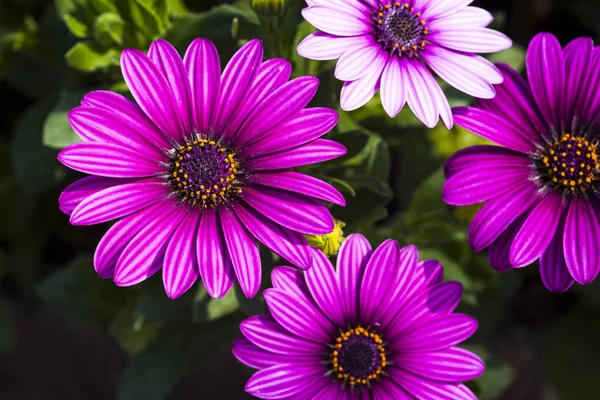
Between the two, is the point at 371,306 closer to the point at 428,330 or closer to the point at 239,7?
the point at 428,330

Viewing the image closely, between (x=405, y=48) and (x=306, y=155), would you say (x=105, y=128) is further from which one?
(x=405, y=48)

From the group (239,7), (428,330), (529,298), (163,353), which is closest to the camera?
(428,330)

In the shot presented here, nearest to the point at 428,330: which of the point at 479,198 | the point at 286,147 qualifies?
the point at 479,198

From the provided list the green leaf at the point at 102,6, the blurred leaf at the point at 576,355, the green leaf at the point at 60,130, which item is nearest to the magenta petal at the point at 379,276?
the green leaf at the point at 60,130

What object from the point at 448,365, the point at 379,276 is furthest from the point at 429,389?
the point at 379,276

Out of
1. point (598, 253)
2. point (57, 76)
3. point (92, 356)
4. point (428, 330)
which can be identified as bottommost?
point (92, 356)

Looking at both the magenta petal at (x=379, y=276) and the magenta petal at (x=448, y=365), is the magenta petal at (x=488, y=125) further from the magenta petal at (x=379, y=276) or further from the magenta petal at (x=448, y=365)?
the magenta petal at (x=448, y=365)
